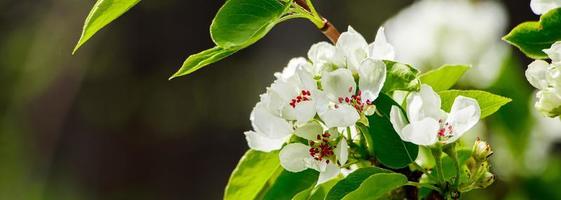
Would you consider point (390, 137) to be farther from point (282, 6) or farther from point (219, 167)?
point (219, 167)

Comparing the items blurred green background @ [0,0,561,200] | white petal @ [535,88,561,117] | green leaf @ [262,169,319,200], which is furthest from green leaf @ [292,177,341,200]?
blurred green background @ [0,0,561,200]

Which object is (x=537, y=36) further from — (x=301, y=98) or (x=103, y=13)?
(x=103, y=13)

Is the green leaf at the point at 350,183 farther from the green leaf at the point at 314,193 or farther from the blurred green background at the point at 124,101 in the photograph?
the blurred green background at the point at 124,101

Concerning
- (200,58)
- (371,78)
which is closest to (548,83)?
(371,78)

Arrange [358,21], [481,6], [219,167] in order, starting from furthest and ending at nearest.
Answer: [219,167] < [358,21] < [481,6]

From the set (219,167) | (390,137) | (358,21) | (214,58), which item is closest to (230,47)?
(214,58)

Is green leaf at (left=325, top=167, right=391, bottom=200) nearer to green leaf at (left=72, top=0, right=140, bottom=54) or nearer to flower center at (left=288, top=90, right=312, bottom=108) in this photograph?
flower center at (left=288, top=90, right=312, bottom=108)
